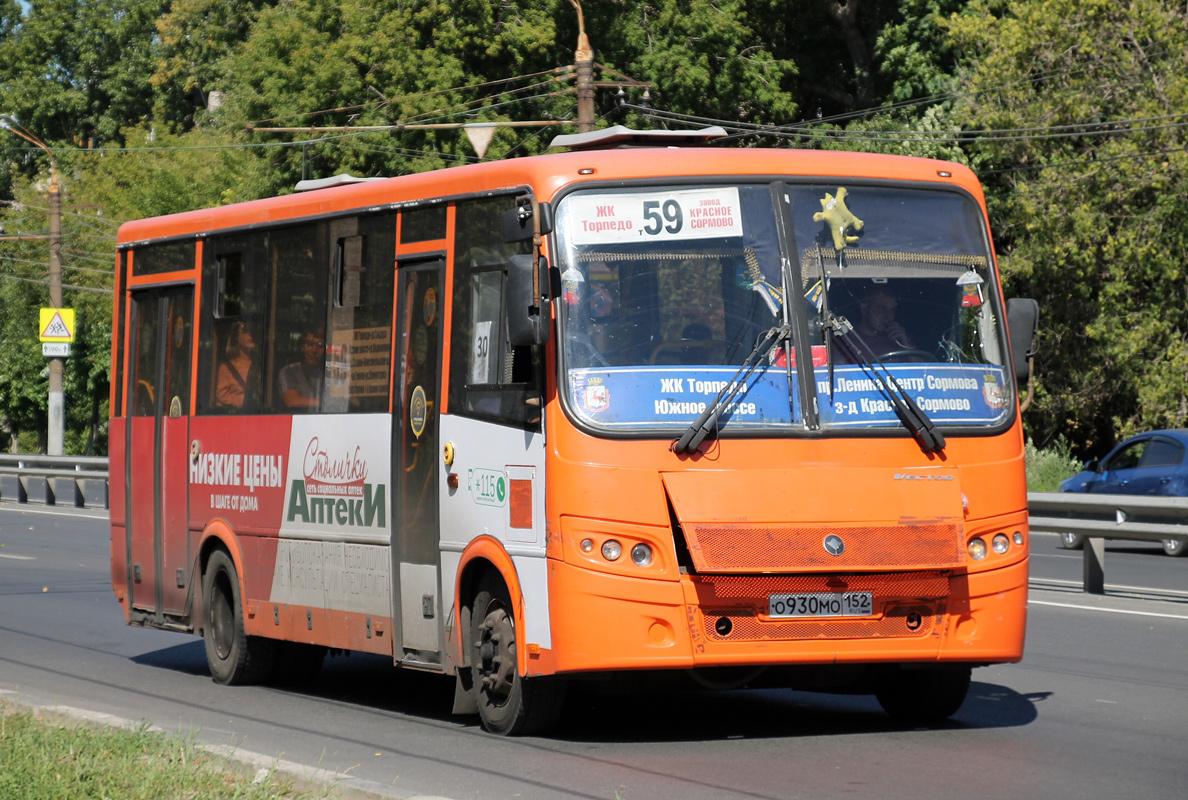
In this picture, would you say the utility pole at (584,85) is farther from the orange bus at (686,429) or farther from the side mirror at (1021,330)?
the side mirror at (1021,330)

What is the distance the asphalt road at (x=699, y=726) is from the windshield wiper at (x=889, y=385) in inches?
57.6


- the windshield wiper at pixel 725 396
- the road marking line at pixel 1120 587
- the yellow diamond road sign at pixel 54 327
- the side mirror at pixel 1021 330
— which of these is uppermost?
the yellow diamond road sign at pixel 54 327

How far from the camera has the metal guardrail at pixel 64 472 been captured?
109 feet

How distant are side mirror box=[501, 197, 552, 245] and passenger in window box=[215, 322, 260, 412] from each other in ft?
11.5

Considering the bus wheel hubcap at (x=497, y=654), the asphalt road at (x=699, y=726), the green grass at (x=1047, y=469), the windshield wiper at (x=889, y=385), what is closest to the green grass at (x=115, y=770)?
the asphalt road at (x=699, y=726)

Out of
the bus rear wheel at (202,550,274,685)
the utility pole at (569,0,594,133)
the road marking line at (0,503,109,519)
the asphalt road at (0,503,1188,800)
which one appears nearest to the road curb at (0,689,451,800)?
the asphalt road at (0,503,1188,800)

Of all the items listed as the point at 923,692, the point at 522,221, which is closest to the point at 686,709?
the point at 923,692

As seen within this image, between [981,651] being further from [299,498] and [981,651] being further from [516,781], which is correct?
[299,498]

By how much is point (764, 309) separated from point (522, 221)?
4.03ft

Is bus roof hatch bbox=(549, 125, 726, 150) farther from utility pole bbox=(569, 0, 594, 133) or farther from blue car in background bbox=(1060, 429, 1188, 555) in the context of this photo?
blue car in background bbox=(1060, 429, 1188, 555)

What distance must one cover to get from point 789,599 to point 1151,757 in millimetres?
1799

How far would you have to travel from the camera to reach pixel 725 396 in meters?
8.49

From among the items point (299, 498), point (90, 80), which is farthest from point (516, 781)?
point (90, 80)

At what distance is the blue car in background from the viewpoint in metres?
24.0
